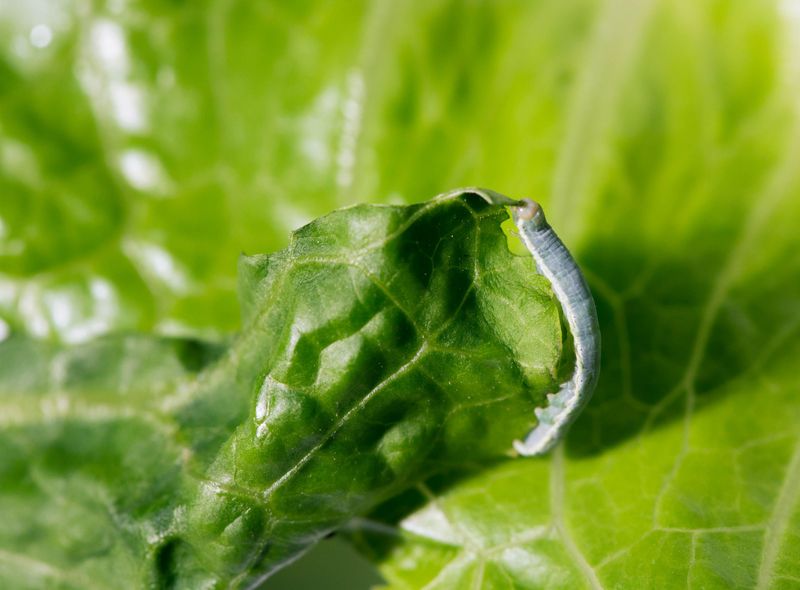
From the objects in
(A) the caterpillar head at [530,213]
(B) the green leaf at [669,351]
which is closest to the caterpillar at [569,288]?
(A) the caterpillar head at [530,213]

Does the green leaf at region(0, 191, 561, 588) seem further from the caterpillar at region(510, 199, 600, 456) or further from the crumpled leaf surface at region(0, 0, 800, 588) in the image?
the crumpled leaf surface at region(0, 0, 800, 588)

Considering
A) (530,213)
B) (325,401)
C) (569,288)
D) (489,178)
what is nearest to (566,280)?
(569,288)

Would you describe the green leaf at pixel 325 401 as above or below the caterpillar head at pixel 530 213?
below

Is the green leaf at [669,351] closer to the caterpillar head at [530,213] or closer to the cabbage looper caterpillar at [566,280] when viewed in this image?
the cabbage looper caterpillar at [566,280]

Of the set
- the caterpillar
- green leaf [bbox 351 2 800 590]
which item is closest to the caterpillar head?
the caterpillar

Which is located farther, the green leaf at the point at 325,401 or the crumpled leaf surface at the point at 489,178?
the crumpled leaf surface at the point at 489,178
